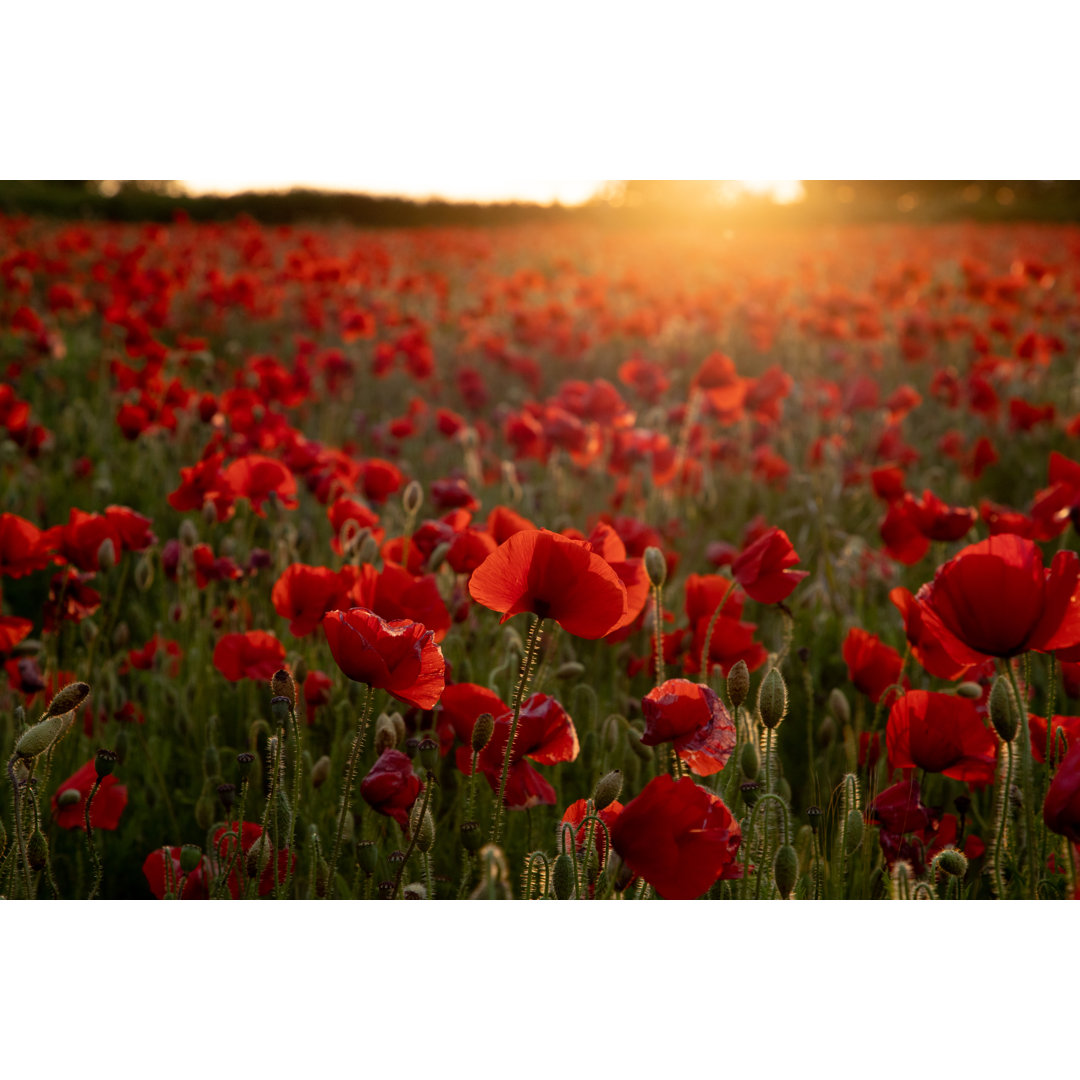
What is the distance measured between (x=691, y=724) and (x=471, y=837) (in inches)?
14.9

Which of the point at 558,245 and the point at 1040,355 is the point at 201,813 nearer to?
the point at 1040,355

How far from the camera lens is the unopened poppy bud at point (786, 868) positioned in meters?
1.17

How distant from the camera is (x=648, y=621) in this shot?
200cm

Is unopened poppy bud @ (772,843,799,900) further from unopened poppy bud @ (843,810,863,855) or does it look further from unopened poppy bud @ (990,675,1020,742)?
unopened poppy bud @ (990,675,1020,742)

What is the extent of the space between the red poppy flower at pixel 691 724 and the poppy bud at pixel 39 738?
2.14 ft

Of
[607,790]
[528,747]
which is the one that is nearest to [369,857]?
[528,747]

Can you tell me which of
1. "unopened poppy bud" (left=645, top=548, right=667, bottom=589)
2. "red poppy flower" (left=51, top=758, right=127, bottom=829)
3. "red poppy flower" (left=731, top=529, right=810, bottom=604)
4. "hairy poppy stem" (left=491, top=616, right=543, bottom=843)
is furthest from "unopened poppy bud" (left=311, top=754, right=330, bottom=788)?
"red poppy flower" (left=731, top=529, right=810, bottom=604)

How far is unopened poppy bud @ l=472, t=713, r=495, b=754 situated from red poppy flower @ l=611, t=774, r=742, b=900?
201 mm

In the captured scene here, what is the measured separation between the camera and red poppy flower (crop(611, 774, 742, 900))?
Answer: 3.36 feet

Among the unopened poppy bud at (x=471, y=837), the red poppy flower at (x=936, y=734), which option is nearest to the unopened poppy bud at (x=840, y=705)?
the red poppy flower at (x=936, y=734)

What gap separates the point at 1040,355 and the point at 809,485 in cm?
146

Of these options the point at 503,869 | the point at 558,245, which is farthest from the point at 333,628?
the point at 558,245

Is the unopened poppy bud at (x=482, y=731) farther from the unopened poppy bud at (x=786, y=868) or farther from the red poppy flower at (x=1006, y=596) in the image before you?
the red poppy flower at (x=1006, y=596)

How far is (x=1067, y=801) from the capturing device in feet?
3.36
